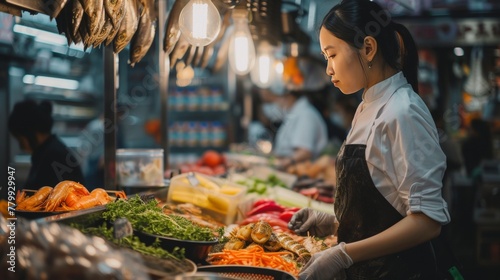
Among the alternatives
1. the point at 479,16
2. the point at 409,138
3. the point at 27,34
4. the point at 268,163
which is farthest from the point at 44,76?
the point at 409,138

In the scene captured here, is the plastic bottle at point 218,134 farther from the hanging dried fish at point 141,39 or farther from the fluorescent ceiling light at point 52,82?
the hanging dried fish at point 141,39

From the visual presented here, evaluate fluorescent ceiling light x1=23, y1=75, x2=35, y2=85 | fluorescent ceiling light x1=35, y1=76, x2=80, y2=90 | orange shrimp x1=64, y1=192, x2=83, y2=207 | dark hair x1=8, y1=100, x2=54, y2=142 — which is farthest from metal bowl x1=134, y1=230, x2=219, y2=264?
fluorescent ceiling light x1=35, y1=76, x2=80, y2=90

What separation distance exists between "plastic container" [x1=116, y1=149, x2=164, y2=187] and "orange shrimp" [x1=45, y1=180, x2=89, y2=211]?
55.1 inches

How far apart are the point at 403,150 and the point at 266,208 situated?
85.1 inches

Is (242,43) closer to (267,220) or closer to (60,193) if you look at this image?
(267,220)

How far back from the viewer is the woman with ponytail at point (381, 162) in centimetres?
285

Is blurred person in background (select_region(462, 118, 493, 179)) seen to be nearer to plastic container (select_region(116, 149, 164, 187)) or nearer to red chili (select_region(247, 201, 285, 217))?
red chili (select_region(247, 201, 285, 217))

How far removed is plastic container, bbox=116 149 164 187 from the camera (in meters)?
5.00

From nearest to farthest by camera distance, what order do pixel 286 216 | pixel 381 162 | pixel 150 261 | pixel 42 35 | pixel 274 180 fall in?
pixel 150 261, pixel 381 162, pixel 286 216, pixel 274 180, pixel 42 35

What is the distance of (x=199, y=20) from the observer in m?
3.96

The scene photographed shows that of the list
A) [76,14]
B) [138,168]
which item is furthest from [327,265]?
[138,168]

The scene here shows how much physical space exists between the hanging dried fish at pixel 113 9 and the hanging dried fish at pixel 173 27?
30.4 inches

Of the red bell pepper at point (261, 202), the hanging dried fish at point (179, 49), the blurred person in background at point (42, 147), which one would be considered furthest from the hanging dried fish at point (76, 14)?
the blurred person in background at point (42, 147)

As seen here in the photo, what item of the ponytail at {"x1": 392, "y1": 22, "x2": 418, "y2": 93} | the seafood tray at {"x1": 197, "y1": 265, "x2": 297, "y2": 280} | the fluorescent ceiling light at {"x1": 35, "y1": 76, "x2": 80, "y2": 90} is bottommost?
the seafood tray at {"x1": 197, "y1": 265, "x2": 297, "y2": 280}
